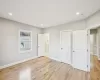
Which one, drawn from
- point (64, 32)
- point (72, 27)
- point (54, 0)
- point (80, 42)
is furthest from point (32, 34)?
point (54, 0)

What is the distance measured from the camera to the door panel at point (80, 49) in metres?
4.36

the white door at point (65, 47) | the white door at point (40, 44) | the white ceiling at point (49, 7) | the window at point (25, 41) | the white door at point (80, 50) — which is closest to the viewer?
the white ceiling at point (49, 7)

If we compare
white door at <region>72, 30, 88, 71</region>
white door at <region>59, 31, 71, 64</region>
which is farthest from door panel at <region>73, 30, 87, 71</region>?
white door at <region>59, 31, 71, 64</region>

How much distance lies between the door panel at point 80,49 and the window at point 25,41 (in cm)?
353

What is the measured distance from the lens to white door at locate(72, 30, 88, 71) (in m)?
4.36

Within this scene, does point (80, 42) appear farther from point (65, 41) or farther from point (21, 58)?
point (21, 58)

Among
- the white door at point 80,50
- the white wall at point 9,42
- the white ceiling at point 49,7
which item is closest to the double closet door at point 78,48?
the white door at point 80,50

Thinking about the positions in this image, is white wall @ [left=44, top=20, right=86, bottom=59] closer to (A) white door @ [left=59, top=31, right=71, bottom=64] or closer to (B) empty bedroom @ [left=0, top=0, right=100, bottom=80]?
(B) empty bedroom @ [left=0, top=0, right=100, bottom=80]

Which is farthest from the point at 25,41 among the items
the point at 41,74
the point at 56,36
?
the point at 41,74

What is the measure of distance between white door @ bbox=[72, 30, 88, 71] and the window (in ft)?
11.6

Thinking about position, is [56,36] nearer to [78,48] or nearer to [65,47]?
[65,47]

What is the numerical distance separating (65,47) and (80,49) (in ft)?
4.31

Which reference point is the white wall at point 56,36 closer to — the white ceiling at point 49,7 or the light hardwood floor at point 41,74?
the white ceiling at point 49,7

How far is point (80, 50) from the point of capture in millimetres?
4551
